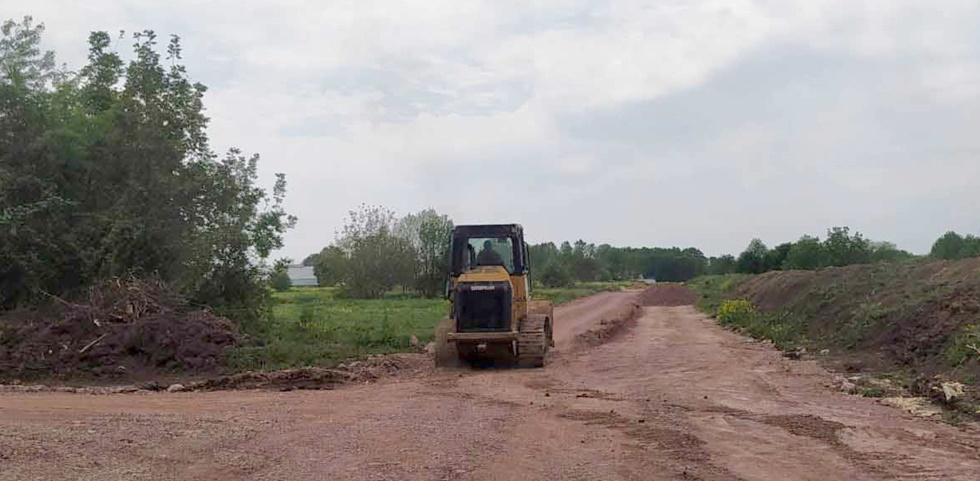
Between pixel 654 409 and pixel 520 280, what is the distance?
22.5 feet

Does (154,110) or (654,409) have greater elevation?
(154,110)

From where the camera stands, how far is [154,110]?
21719 millimetres

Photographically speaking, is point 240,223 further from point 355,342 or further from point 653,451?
point 653,451

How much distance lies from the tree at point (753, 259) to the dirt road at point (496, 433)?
248 ft

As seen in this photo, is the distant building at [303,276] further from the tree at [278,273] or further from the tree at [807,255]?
the tree at [278,273]

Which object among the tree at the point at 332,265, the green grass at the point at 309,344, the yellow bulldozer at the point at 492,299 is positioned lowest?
the green grass at the point at 309,344

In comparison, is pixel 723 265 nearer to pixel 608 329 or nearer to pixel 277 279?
pixel 608 329

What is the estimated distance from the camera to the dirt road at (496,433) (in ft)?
26.9

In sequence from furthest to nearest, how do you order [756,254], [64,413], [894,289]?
[756,254] < [894,289] < [64,413]

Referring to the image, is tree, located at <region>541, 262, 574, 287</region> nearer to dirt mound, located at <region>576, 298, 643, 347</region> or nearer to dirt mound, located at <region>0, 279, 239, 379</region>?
dirt mound, located at <region>576, 298, 643, 347</region>

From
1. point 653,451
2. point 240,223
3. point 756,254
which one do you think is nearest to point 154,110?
point 240,223

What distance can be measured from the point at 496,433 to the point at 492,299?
7163 mm

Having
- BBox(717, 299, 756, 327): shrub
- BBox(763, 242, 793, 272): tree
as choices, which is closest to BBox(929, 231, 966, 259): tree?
BBox(717, 299, 756, 327): shrub

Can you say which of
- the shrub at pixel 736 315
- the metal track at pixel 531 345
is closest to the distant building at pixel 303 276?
the shrub at pixel 736 315
